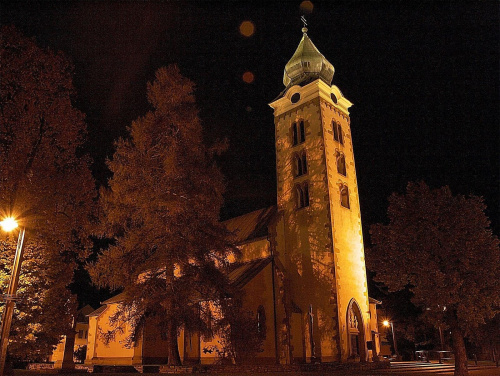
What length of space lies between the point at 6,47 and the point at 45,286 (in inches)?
326

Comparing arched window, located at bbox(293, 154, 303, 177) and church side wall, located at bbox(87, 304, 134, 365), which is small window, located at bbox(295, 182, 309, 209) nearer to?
arched window, located at bbox(293, 154, 303, 177)

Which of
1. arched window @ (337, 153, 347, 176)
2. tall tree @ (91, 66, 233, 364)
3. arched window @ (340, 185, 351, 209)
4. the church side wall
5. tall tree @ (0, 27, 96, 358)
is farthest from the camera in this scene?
arched window @ (337, 153, 347, 176)

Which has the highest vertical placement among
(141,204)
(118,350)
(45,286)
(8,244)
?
(141,204)

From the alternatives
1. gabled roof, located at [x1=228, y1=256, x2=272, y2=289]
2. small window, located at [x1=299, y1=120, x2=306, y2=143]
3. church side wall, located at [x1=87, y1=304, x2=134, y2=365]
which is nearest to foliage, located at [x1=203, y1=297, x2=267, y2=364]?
gabled roof, located at [x1=228, y1=256, x2=272, y2=289]

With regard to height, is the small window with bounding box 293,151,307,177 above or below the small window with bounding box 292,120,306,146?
below

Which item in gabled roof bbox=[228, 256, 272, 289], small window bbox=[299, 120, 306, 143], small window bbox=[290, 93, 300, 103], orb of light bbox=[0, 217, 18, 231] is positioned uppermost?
small window bbox=[290, 93, 300, 103]

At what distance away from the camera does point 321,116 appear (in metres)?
32.1

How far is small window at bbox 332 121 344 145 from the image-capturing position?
33344 mm

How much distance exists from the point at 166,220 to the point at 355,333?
635 inches

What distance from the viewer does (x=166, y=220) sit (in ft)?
62.4

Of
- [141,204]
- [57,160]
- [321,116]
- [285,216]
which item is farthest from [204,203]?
[321,116]

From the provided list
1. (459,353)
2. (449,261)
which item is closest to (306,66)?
(449,261)

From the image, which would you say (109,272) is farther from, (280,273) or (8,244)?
(280,273)

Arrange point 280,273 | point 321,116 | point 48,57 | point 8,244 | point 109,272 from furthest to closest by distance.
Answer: point 321,116 → point 280,273 → point 109,272 → point 48,57 → point 8,244
